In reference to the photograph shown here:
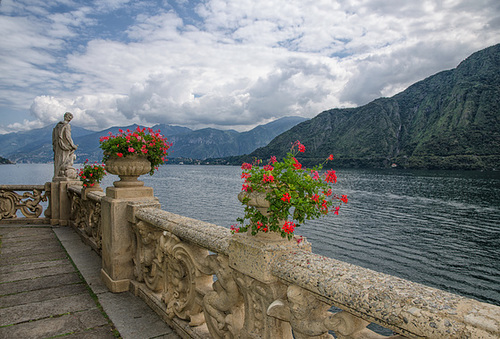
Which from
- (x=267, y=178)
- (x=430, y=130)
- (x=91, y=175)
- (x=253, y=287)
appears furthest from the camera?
(x=430, y=130)

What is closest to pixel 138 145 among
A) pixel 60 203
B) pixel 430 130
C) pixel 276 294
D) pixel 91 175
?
pixel 276 294

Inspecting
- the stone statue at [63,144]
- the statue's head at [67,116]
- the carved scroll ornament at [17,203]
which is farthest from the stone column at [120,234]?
the statue's head at [67,116]

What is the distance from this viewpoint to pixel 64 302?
445 cm

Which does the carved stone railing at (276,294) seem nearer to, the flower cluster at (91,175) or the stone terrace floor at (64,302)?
the stone terrace floor at (64,302)

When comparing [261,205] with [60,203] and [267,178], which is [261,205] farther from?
[60,203]

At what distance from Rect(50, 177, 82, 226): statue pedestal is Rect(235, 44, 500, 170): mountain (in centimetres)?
12343

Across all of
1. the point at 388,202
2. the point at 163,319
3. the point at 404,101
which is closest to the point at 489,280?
the point at 163,319

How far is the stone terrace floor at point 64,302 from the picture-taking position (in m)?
3.74

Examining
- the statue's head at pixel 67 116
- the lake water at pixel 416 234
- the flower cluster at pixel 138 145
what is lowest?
the lake water at pixel 416 234

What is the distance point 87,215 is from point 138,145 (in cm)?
393

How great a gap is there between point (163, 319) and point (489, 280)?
2368 cm

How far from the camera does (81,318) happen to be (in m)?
4.03

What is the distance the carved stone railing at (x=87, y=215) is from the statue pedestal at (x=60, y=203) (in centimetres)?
27

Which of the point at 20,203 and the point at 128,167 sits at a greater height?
the point at 128,167
